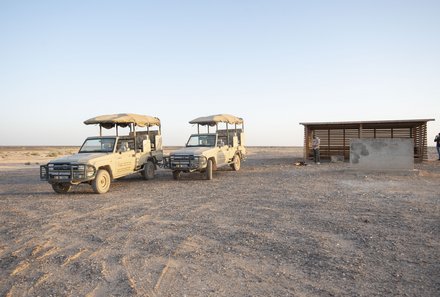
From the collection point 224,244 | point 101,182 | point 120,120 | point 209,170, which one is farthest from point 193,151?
point 224,244

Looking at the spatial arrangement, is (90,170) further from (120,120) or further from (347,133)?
(347,133)

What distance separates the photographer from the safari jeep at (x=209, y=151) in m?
13.9

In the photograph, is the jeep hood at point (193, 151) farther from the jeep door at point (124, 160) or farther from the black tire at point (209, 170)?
the jeep door at point (124, 160)

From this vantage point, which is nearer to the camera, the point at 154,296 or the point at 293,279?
the point at 154,296

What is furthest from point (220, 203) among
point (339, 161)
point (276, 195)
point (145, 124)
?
point (339, 161)

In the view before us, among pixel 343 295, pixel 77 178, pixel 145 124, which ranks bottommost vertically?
pixel 343 295

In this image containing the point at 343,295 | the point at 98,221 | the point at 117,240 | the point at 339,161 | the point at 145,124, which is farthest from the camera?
the point at 339,161

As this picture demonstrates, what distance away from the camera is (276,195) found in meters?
10.5

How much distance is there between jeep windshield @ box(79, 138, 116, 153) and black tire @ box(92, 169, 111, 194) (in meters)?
1.01

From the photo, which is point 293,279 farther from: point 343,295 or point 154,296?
point 154,296

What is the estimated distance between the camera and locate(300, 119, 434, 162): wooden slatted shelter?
2241 cm

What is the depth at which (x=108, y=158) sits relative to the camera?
11750mm

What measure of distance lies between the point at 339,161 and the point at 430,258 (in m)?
18.5

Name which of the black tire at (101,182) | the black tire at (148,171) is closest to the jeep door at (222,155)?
the black tire at (148,171)
